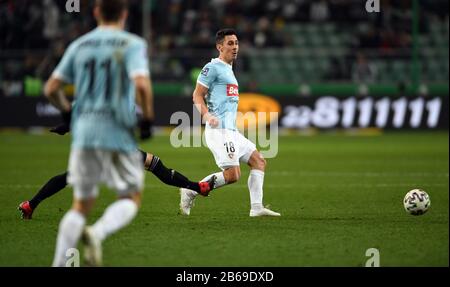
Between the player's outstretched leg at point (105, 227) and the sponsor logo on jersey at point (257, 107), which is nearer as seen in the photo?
the player's outstretched leg at point (105, 227)

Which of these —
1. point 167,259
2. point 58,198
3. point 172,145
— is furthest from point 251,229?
point 172,145

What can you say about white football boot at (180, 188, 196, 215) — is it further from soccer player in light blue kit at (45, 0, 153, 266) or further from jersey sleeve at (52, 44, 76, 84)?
jersey sleeve at (52, 44, 76, 84)

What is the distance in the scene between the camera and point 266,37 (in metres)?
29.2

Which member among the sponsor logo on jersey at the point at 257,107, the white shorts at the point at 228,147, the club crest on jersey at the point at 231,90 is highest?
the club crest on jersey at the point at 231,90

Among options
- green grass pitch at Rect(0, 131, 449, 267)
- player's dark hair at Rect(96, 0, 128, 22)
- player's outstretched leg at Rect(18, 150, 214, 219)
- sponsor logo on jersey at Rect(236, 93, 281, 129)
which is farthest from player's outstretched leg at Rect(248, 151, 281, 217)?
sponsor logo on jersey at Rect(236, 93, 281, 129)

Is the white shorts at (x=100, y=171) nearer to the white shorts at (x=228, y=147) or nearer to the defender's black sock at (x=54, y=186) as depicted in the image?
the defender's black sock at (x=54, y=186)

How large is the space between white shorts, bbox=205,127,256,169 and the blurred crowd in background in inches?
642

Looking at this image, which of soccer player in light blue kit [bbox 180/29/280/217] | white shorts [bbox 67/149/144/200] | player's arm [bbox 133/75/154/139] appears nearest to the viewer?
player's arm [bbox 133/75/154/139]

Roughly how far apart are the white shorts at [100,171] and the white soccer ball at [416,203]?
16.0 feet

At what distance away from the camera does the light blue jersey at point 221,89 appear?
35.0ft

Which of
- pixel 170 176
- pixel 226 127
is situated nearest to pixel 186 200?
pixel 170 176

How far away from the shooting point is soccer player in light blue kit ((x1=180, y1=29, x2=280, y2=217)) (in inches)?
420

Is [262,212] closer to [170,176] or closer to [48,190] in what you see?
[170,176]

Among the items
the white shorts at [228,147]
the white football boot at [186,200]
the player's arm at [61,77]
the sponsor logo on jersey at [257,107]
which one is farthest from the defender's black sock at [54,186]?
the sponsor logo on jersey at [257,107]
